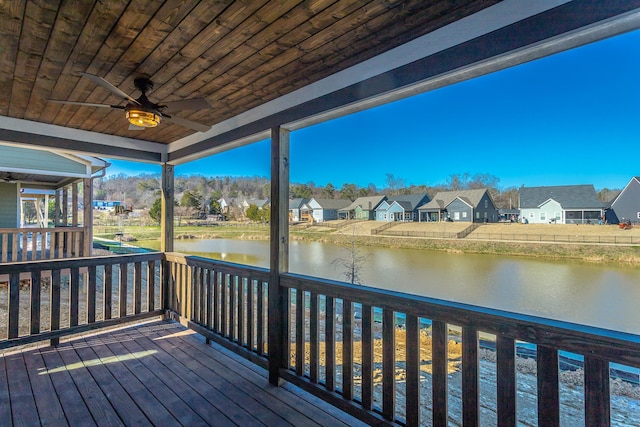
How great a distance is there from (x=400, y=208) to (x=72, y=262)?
360 cm

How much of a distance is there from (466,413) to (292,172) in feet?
6.83

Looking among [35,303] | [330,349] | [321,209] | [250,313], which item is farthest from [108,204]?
[330,349]

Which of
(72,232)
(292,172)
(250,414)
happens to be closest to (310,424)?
(250,414)

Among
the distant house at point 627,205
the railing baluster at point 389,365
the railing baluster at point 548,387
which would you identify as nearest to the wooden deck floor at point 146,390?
the railing baluster at point 389,365

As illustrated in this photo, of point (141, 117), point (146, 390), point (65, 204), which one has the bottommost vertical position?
point (146, 390)

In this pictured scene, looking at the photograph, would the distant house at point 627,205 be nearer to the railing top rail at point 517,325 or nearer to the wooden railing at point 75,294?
the railing top rail at point 517,325

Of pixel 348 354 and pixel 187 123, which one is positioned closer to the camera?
pixel 348 354

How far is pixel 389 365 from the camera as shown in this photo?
6.64 ft

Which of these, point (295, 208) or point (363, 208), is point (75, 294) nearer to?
point (295, 208)

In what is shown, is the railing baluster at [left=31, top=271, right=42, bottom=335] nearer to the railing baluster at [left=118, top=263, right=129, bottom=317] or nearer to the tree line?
the railing baluster at [left=118, top=263, right=129, bottom=317]

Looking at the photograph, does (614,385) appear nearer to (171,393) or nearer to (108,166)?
(171,393)

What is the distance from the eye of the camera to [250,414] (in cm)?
223

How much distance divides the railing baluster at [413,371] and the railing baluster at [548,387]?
59 cm

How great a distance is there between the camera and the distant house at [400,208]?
2.09 meters
